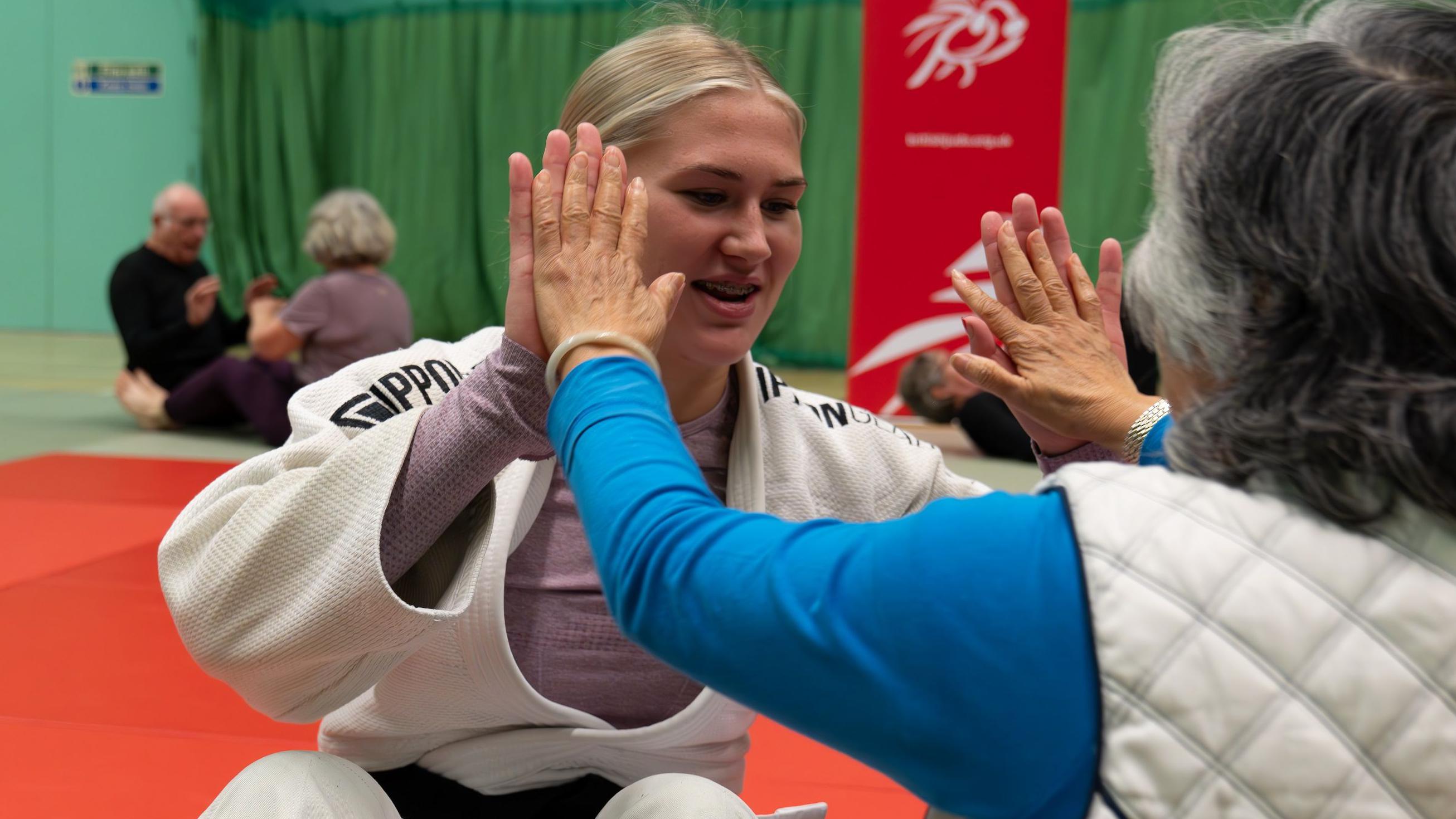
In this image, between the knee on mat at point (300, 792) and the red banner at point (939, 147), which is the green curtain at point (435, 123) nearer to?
the red banner at point (939, 147)

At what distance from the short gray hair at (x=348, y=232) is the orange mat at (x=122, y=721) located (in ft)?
7.92

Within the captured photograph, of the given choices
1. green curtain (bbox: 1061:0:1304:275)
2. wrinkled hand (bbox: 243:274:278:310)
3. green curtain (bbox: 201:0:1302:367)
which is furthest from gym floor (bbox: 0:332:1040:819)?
green curtain (bbox: 201:0:1302:367)

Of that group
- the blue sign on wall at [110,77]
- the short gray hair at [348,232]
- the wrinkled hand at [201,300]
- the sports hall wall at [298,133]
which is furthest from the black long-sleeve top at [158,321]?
the blue sign on wall at [110,77]

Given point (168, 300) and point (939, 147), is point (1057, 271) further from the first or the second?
point (168, 300)

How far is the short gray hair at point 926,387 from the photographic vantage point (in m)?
6.92

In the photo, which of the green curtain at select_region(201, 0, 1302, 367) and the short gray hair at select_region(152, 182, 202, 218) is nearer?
Result: the short gray hair at select_region(152, 182, 202, 218)

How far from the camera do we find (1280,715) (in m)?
0.89

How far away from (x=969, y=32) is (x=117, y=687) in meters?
5.51

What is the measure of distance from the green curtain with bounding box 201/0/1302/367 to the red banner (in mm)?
3780

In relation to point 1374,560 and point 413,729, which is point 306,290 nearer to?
point 413,729

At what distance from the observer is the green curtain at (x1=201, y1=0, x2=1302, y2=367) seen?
11.3 m

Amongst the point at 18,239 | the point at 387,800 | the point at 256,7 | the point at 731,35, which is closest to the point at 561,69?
the point at 256,7

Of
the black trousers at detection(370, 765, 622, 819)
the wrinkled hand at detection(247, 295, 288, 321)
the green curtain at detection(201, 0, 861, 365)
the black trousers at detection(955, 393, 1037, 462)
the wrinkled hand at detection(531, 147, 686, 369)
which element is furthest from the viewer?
the green curtain at detection(201, 0, 861, 365)

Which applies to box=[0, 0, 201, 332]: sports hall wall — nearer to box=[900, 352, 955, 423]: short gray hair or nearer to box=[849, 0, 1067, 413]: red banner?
box=[849, 0, 1067, 413]: red banner
